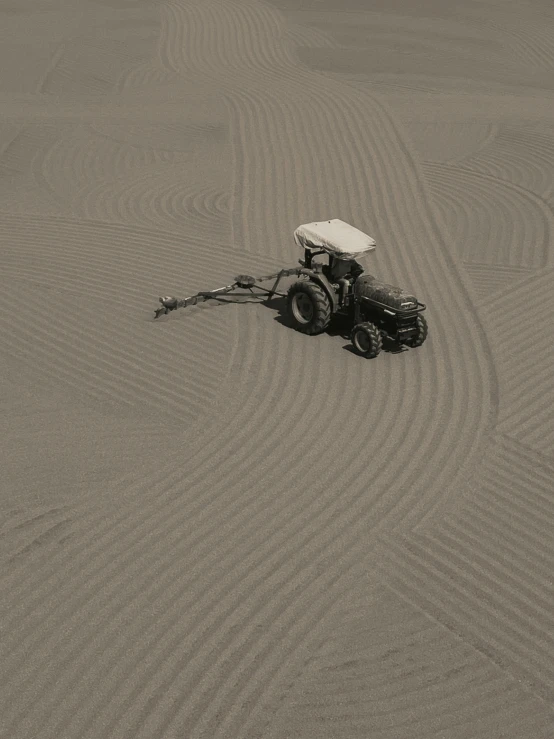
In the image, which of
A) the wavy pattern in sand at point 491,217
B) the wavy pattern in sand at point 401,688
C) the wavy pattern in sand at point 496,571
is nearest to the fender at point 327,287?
the wavy pattern in sand at point 496,571

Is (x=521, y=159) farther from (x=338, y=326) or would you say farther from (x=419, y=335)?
(x=419, y=335)

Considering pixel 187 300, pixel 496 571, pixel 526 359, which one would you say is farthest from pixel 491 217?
pixel 496 571

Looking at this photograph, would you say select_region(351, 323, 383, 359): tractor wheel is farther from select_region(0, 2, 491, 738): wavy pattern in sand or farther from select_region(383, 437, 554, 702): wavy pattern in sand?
select_region(383, 437, 554, 702): wavy pattern in sand

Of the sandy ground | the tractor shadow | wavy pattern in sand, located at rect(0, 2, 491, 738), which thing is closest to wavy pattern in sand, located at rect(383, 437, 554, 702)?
the sandy ground

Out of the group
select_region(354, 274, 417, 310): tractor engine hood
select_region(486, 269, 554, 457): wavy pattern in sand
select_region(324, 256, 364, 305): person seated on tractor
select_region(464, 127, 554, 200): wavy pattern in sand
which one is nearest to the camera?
select_region(486, 269, 554, 457): wavy pattern in sand

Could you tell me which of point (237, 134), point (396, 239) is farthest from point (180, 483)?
point (237, 134)

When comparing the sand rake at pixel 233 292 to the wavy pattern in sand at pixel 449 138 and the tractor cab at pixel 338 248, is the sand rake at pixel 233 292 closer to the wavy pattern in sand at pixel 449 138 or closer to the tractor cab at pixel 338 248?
the tractor cab at pixel 338 248
